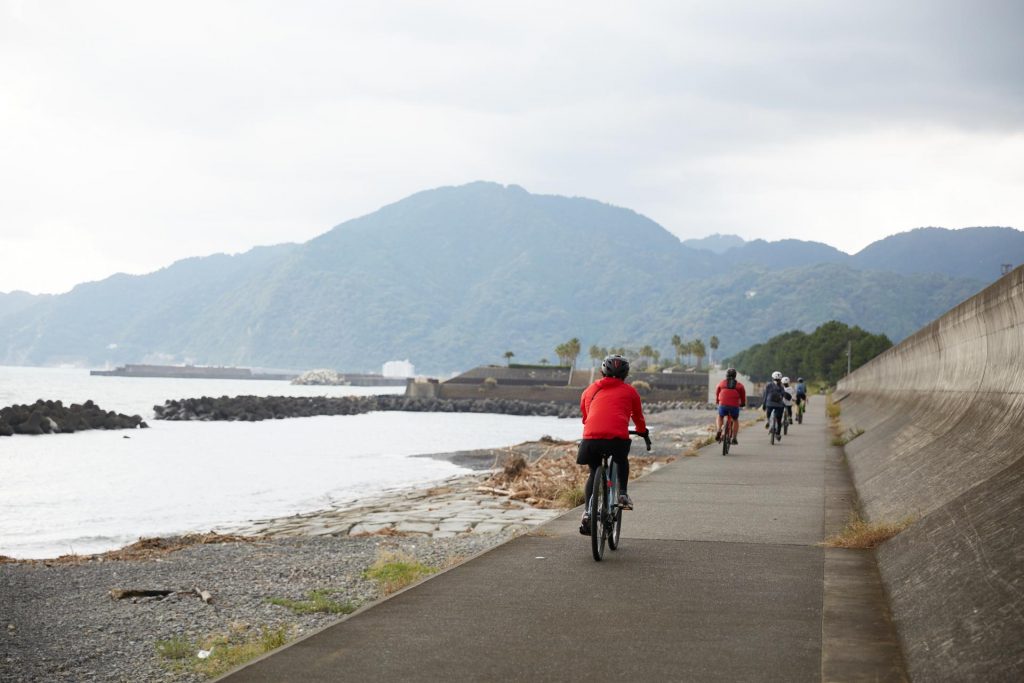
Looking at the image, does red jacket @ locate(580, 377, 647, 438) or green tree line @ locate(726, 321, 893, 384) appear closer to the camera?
red jacket @ locate(580, 377, 647, 438)

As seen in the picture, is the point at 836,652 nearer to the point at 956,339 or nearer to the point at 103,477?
the point at 956,339

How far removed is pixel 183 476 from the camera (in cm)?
3359

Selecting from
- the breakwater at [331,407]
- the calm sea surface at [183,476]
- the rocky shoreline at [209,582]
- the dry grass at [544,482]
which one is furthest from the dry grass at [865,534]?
the breakwater at [331,407]

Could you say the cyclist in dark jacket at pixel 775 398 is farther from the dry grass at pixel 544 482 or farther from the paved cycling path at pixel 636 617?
the paved cycling path at pixel 636 617

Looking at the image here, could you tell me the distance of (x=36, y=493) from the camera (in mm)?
28922

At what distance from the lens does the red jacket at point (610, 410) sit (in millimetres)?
9820

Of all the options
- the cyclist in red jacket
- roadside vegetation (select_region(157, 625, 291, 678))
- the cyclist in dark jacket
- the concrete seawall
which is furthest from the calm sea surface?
the concrete seawall

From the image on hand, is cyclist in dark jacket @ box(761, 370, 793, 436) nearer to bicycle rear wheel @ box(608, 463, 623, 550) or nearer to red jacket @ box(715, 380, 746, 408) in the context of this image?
red jacket @ box(715, 380, 746, 408)

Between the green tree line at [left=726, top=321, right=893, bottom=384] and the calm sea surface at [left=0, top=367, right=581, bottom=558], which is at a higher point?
the green tree line at [left=726, top=321, right=893, bottom=384]

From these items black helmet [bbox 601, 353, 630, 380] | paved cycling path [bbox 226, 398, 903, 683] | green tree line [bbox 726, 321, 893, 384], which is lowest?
paved cycling path [bbox 226, 398, 903, 683]

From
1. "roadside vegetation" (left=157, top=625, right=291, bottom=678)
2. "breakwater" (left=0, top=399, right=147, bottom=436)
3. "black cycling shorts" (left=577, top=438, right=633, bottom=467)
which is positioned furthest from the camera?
"breakwater" (left=0, top=399, right=147, bottom=436)

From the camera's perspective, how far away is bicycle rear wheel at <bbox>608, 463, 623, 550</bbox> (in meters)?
9.85

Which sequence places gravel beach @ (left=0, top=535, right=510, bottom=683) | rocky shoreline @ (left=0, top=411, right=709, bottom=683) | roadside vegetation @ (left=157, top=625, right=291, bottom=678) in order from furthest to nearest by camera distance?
rocky shoreline @ (left=0, top=411, right=709, bottom=683) < gravel beach @ (left=0, top=535, right=510, bottom=683) < roadside vegetation @ (left=157, top=625, right=291, bottom=678)

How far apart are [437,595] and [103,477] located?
2861 cm
